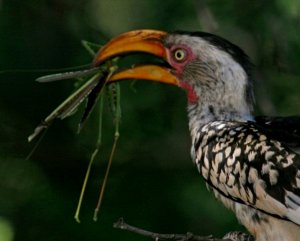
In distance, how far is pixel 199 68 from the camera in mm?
6203

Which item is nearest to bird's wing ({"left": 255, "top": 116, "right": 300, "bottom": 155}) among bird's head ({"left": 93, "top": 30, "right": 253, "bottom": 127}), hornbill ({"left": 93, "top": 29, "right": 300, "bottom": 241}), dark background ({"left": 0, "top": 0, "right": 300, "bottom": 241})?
hornbill ({"left": 93, "top": 29, "right": 300, "bottom": 241})

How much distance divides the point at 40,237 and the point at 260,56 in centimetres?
169

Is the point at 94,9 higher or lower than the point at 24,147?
higher

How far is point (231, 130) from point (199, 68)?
0.51m

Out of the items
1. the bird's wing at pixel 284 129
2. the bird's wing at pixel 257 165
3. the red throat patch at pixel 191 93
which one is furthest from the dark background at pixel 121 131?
the bird's wing at pixel 257 165

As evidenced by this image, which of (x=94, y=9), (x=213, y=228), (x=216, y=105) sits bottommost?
(x=216, y=105)

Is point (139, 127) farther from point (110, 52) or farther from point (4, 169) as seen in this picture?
point (110, 52)

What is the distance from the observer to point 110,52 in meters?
5.93

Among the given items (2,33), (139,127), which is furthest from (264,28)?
(2,33)

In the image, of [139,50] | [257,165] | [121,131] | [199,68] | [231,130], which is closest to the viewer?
[257,165]

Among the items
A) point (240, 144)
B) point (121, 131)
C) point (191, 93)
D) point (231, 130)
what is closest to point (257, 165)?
point (240, 144)

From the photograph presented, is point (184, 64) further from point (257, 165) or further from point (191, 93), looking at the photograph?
point (257, 165)

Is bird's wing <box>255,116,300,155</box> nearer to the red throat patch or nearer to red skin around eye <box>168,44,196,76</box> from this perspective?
the red throat patch

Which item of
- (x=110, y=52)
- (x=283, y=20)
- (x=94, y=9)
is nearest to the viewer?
(x=110, y=52)
